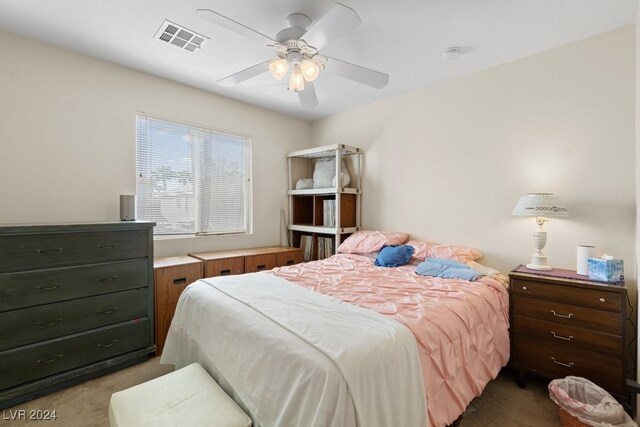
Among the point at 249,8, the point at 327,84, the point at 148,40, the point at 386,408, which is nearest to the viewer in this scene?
the point at 386,408

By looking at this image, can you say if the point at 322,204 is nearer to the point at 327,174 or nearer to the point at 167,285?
the point at 327,174

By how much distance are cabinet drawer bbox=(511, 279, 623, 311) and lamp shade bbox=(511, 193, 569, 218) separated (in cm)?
51

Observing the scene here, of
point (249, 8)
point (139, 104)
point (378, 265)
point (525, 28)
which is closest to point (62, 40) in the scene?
point (139, 104)

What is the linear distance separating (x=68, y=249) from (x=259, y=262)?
168 centimetres

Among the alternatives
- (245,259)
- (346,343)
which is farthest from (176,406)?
(245,259)

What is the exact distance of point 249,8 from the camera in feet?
6.17

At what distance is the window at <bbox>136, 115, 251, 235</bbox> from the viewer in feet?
9.71

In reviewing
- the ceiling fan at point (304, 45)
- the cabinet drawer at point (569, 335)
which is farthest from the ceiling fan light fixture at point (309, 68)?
the cabinet drawer at point (569, 335)

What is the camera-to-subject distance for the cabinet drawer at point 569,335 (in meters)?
1.82

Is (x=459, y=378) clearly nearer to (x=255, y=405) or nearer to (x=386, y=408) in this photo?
(x=386, y=408)

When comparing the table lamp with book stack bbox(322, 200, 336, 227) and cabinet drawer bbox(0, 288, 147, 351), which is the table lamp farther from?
cabinet drawer bbox(0, 288, 147, 351)

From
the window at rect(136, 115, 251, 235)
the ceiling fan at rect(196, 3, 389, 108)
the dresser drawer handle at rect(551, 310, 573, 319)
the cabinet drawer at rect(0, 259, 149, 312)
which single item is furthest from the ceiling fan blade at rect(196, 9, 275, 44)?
the dresser drawer handle at rect(551, 310, 573, 319)

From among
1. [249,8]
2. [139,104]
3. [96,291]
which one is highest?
[249,8]

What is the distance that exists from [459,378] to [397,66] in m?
2.45
